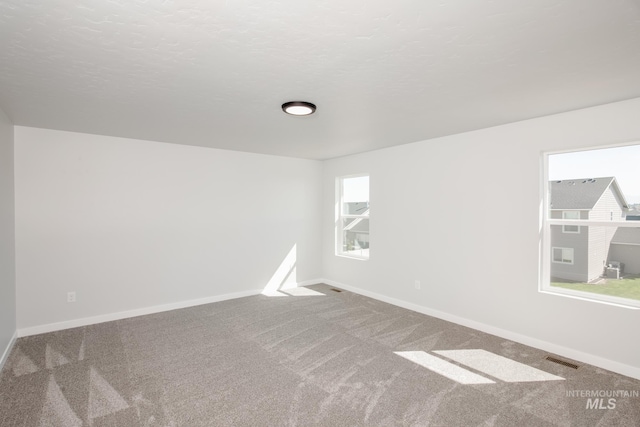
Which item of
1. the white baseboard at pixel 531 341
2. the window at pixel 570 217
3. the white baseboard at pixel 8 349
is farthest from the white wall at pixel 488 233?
the white baseboard at pixel 8 349

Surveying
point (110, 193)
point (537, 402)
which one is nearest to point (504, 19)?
point (537, 402)

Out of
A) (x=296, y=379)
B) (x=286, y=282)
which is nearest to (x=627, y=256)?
(x=296, y=379)

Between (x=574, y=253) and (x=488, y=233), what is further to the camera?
(x=488, y=233)

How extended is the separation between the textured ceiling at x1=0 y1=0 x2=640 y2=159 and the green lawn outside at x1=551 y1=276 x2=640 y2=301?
1628 mm

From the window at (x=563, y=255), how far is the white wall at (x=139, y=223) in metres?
3.74

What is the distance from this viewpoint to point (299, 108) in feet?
8.98

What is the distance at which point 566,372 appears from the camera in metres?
2.73

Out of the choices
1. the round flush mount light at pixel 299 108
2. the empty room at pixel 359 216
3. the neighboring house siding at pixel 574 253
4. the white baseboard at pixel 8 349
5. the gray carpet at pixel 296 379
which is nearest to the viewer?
the empty room at pixel 359 216

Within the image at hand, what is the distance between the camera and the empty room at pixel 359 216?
1.74 m

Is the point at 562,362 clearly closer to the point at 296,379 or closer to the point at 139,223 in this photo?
the point at 296,379

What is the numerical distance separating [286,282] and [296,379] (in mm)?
2992

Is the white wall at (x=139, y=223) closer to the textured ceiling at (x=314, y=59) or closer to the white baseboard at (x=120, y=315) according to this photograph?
the white baseboard at (x=120, y=315)

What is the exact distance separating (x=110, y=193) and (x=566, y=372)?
5204mm

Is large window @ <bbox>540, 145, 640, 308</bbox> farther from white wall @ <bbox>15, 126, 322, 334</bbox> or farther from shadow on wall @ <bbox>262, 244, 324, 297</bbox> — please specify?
white wall @ <bbox>15, 126, 322, 334</bbox>
